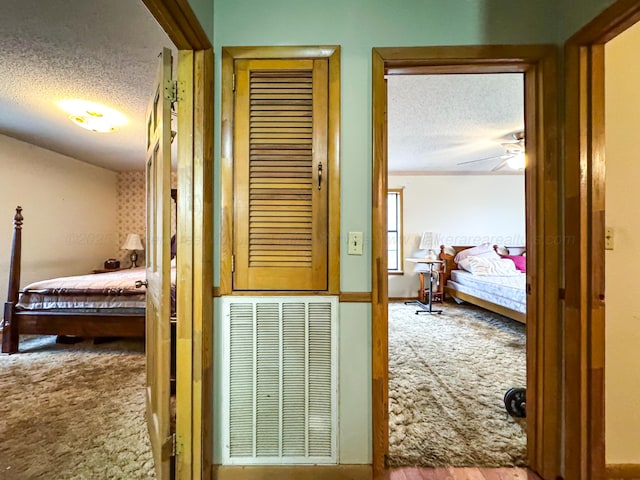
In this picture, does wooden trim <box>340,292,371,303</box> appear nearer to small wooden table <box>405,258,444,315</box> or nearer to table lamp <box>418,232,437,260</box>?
small wooden table <box>405,258,444,315</box>

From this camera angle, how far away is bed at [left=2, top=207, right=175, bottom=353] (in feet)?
9.54

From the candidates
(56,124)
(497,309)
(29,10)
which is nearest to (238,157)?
(29,10)

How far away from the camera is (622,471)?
4.68ft

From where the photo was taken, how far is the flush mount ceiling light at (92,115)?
2680 millimetres

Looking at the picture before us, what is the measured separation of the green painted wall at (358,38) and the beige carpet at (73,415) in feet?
2.27

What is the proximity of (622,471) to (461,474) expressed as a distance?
74 cm

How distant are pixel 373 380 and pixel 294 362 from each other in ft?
1.25

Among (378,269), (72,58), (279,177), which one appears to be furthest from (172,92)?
(72,58)

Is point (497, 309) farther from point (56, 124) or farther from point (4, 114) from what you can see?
point (4, 114)

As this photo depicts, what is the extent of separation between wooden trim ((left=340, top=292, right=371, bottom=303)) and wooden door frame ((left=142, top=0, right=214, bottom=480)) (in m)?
0.64

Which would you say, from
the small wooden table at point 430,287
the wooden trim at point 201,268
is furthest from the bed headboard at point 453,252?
the wooden trim at point 201,268

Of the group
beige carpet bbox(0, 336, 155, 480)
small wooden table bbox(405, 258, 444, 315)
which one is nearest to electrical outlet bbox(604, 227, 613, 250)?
beige carpet bbox(0, 336, 155, 480)

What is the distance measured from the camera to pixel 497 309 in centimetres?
398

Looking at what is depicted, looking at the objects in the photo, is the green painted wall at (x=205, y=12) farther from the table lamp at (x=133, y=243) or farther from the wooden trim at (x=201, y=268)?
the table lamp at (x=133, y=243)
